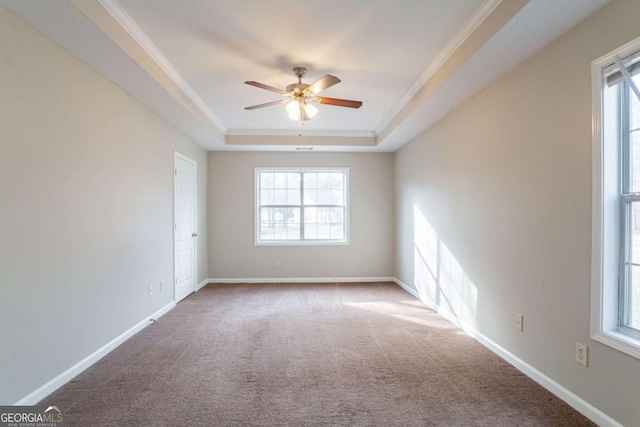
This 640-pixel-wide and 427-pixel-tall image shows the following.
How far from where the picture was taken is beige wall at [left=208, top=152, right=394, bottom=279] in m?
5.86

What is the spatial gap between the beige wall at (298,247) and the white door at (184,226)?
0.73m

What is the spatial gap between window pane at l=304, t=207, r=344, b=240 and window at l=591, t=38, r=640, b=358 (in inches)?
172

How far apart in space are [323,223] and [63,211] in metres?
4.20

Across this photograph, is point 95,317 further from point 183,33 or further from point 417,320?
point 417,320

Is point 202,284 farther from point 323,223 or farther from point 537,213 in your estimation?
point 537,213

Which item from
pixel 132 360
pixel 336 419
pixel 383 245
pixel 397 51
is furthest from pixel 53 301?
pixel 383 245

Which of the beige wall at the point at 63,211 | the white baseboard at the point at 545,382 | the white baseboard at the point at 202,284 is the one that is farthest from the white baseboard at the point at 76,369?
the white baseboard at the point at 545,382

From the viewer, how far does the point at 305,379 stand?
2418 millimetres

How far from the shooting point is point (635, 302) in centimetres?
182

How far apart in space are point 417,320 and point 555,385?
169cm

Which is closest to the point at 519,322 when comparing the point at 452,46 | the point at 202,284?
the point at 452,46

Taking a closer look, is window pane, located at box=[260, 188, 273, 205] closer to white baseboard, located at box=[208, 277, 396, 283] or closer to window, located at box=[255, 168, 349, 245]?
window, located at box=[255, 168, 349, 245]

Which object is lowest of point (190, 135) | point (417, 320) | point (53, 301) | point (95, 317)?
point (417, 320)

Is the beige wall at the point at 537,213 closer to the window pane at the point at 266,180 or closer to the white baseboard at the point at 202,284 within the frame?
the window pane at the point at 266,180
